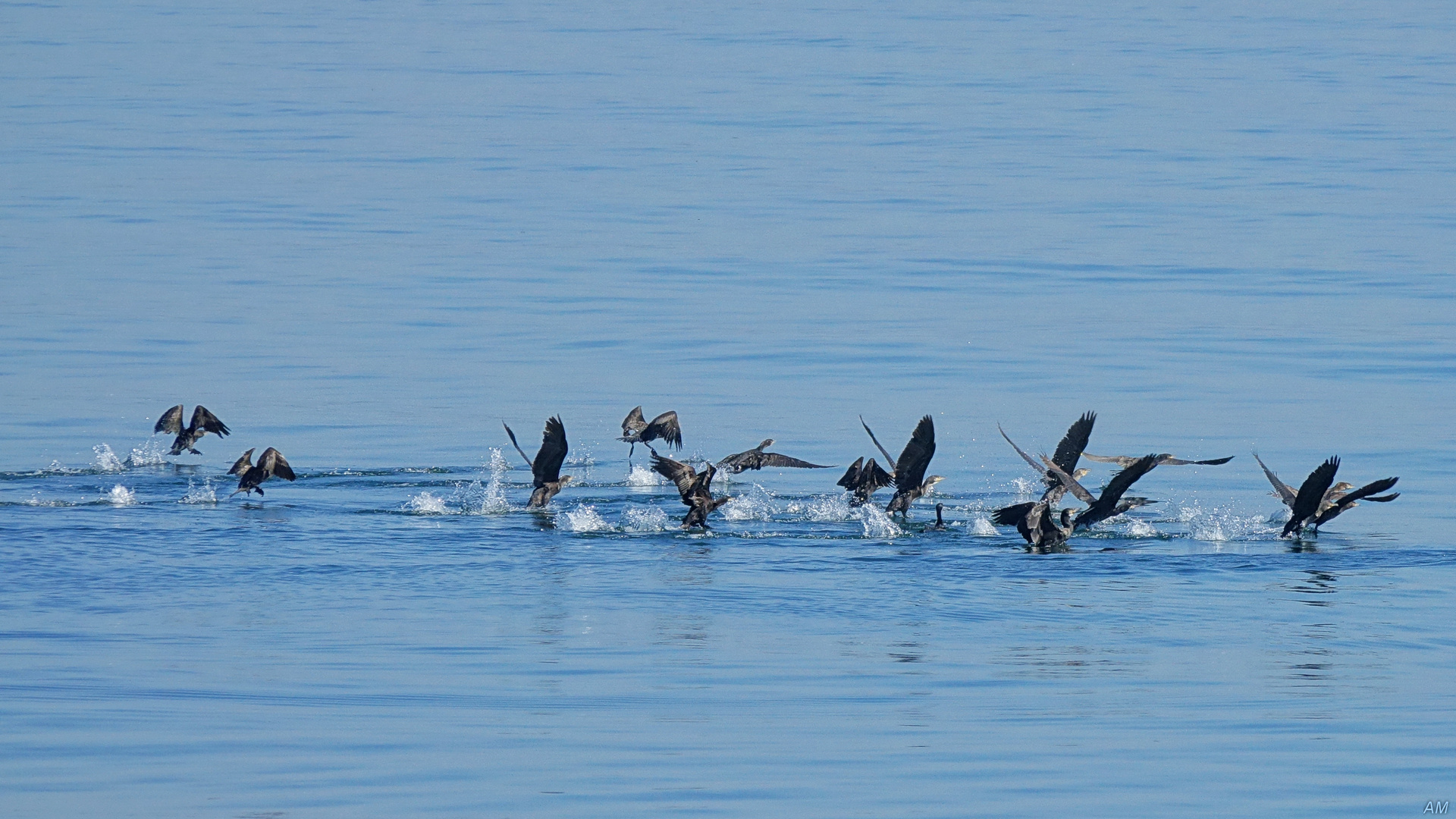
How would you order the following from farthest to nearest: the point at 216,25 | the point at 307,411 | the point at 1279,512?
the point at 216,25, the point at 307,411, the point at 1279,512

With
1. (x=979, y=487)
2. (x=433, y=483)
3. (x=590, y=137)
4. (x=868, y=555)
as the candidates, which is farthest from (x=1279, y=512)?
(x=590, y=137)

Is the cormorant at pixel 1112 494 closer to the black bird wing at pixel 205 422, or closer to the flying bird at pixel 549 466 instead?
the flying bird at pixel 549 466

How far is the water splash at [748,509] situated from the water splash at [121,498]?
14.1ft

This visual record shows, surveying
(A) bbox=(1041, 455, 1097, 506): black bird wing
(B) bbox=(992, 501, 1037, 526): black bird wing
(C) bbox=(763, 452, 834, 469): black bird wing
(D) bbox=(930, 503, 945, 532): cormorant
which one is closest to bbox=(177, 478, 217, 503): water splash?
(C) bbox=(763, 452, 834, 469): black bird wing

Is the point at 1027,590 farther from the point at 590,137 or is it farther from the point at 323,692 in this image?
the point at 590,137

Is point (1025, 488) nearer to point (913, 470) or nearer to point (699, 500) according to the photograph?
point (913, 470)

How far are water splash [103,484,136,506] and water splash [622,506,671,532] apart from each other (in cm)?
356

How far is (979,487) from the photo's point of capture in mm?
18578

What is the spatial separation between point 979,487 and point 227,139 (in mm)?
31009

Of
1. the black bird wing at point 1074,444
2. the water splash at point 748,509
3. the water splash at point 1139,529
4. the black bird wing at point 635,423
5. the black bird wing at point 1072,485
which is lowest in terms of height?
the water splash at point 1139,529

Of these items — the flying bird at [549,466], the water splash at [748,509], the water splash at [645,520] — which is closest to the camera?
the water splash at [645,520]

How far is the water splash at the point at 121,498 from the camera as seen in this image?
661 inches

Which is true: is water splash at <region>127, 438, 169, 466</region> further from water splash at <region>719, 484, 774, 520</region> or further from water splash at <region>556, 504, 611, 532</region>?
water splash at <region>719, 484, 774, 520</region>

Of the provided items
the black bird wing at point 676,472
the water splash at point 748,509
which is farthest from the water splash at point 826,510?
the black bird wing at point 676,472
